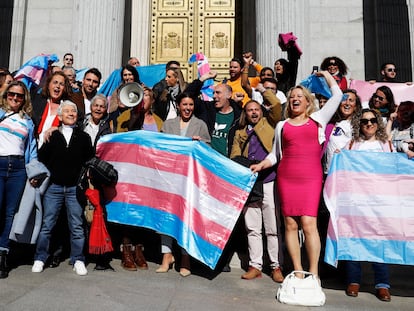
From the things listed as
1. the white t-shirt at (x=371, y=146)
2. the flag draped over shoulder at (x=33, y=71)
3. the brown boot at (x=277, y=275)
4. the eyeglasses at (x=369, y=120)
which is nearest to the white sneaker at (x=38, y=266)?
the brown boot at (x=277, y=275)

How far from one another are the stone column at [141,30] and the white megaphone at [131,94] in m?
6.11

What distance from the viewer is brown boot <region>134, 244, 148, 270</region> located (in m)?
5.60

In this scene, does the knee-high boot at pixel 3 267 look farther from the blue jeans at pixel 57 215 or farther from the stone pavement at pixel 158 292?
the blue jeans at pixel 57 215

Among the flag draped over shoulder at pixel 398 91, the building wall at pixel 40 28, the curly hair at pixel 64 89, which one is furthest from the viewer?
the building wall at pixel 40 28

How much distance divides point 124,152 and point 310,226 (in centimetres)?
271

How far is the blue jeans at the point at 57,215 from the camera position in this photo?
5281mm

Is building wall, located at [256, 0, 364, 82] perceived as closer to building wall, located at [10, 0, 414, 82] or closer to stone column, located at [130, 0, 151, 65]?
building wall, located at [10, 0, 414, 82]

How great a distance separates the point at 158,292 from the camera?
4.56m

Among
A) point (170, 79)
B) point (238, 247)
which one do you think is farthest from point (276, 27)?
point (238, 247)

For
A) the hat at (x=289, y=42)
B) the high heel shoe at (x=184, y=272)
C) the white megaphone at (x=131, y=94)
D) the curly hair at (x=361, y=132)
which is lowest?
the high heel shoe at (x=184, y=272)

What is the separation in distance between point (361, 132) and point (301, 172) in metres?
1.18

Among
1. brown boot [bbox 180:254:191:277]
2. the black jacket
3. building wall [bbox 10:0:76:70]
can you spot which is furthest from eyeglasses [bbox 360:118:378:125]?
building wall [bbox 10:0:76:70]

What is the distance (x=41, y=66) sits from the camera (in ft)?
24.0

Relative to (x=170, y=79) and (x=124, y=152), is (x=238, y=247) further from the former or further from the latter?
(x=170, y=79)
